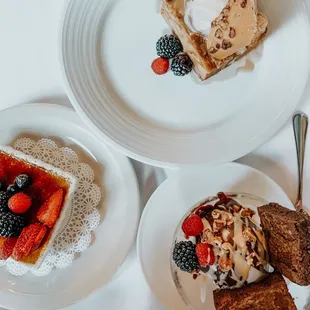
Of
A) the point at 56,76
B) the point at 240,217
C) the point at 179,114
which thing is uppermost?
the point at 56,76

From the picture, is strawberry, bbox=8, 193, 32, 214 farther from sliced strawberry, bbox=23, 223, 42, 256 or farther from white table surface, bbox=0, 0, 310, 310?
white table surface, bbox=0, 0, 310, 310

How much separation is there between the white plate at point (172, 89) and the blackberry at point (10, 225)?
40 cm

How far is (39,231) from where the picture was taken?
75.0 inches

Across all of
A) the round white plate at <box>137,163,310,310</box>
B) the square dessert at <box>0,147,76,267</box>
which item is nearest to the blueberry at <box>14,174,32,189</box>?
the square dessert at <box>0,147,76,267</box>

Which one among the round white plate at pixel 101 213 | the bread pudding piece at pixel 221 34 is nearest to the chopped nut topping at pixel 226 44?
the bread pudding piece at pixel 221 34

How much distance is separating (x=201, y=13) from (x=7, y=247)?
3.15 ft

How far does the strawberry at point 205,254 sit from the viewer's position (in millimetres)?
1869

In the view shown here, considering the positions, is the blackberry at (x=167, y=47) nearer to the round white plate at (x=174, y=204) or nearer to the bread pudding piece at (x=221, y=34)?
the bread pudding piece at (x=221, y=34)

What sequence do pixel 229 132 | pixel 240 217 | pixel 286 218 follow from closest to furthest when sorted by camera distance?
pixel 286 218
pixel 240 217
pixel 229 132

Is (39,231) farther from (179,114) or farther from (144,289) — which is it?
(179,114)

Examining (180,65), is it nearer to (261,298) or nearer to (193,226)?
(193,226)

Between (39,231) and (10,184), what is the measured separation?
19 centimetres

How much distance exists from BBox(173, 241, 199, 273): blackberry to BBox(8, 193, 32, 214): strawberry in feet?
1.60

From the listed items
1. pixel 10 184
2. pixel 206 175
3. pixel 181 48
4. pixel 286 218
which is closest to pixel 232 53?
pixel 181 48
